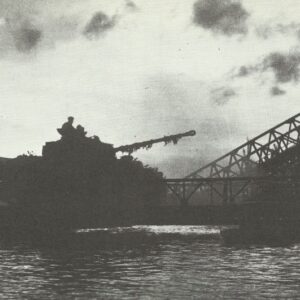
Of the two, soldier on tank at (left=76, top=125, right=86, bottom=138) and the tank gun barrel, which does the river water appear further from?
the tank gun barrel

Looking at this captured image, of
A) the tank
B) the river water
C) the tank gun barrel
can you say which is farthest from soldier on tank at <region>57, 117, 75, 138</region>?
the river water

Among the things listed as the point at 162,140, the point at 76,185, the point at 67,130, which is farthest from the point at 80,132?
the point at 162,140

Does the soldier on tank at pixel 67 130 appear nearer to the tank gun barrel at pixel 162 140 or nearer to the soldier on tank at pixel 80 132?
the soldier on tank at pixel 80 132

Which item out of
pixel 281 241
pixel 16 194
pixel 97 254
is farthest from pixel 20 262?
pixel 16 194

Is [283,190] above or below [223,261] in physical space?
above

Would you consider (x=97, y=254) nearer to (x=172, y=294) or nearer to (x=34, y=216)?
(x=172, y=294)

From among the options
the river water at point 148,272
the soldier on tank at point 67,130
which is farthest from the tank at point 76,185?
the river water at point 148,272
